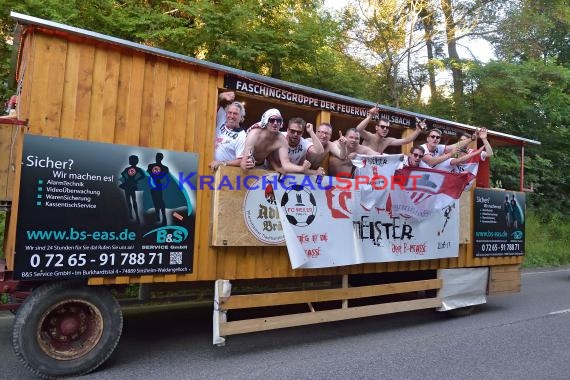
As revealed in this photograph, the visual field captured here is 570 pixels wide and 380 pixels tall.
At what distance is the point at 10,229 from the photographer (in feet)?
12.5

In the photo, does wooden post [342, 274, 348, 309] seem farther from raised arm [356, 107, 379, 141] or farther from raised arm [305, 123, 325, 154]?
raised arm [356, 107, 379, 141]

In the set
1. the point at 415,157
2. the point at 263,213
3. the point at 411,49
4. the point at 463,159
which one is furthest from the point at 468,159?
the point at 411,49

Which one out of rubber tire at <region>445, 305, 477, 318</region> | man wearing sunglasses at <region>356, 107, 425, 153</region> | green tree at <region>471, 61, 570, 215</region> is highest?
green tree at <region>471, 61, 570, 215</region>

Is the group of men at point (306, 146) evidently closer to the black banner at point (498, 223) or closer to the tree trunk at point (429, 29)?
the black banner at point (498, 223)

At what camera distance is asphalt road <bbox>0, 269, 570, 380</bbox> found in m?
4.31

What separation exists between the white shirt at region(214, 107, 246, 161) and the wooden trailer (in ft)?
0.57

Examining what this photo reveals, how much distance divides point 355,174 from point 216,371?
2743 mm

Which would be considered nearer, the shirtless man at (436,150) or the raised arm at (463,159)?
the shirtless man at (436,150)

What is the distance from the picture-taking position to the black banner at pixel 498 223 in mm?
7059

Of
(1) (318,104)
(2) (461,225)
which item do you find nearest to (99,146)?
(1) (318,104)

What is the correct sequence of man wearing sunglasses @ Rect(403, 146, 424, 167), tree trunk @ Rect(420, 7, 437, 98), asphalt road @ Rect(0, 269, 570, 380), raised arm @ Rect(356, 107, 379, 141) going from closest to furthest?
1. asphalt road @ Rect(0, 269, 570, 380)
2. raised arm @ Rect(356, 107, 379, 141)
3. man wearing sunglasses @ Rect(403, 146, 424, 167)
4. tree trunk @ Rect(420, 7, 437, 98)

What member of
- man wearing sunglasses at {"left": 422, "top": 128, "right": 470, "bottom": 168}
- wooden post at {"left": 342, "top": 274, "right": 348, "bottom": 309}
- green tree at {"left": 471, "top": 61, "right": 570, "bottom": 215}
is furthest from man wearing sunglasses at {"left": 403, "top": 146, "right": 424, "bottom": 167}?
green tree at {"left": 471, "top": 61, "right": 570, "bottom": 215}

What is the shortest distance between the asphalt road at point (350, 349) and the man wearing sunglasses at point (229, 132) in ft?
6.91

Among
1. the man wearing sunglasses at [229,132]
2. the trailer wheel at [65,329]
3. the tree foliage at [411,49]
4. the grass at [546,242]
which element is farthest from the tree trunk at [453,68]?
the trailer wheel at [65,329]
